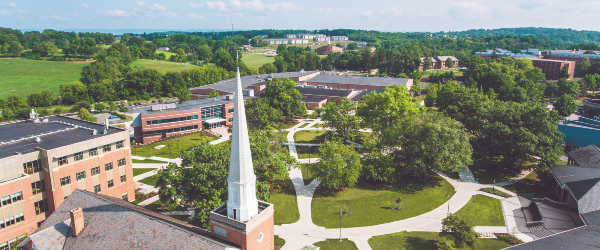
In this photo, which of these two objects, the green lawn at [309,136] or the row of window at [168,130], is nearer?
the green lawn at [309,136]

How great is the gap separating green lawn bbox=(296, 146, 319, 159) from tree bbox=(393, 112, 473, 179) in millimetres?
15736

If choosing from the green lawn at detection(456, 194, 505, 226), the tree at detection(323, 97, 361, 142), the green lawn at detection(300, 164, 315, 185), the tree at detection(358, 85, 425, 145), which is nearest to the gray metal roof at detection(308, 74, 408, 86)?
the tree at detection(358, 85, 425, 145)

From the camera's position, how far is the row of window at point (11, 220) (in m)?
31.8

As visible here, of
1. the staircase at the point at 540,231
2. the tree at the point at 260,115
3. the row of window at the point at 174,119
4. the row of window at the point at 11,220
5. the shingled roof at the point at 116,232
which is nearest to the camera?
the shingled roof at the point at 116,232

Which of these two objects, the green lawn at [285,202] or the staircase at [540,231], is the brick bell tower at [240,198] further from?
the staircase at [540,231]

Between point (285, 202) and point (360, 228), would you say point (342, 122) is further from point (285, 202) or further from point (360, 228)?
point (360, 228)

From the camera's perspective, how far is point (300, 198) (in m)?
45.3

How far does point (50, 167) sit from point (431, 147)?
42.0 meters

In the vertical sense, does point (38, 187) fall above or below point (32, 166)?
below

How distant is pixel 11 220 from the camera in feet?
106

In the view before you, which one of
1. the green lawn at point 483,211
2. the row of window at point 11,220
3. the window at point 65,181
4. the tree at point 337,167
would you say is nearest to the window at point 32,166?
the window at point 65,181

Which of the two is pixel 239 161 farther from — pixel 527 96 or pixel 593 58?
pixel 593 58

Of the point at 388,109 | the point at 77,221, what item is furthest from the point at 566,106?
the point at 77,221

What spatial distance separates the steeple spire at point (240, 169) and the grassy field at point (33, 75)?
437 ft
